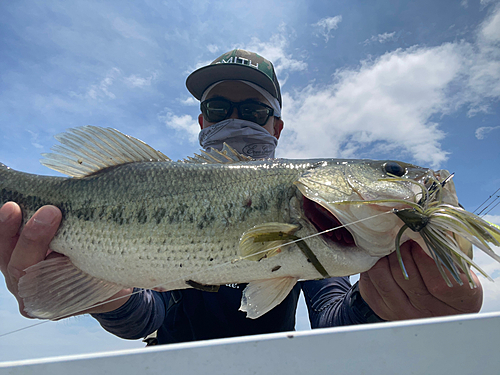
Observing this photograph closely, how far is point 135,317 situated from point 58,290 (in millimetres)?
719

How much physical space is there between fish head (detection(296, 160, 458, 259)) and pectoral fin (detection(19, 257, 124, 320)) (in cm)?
133

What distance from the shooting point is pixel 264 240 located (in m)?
1.44

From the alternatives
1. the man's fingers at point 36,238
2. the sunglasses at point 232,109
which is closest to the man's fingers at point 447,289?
the man's fingers at point 36,238

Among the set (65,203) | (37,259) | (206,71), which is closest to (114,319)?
(37,259)

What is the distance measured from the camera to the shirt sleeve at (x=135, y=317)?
6.97ft

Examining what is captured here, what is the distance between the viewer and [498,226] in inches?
49.9

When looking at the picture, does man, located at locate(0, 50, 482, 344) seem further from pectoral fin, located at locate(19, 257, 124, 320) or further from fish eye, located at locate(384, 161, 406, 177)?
fish eye, located at locate(384, 161, 406, 177)

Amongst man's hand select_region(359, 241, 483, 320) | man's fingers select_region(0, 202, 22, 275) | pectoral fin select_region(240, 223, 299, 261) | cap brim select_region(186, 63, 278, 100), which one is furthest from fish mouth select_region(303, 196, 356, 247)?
cap brim select_region(186, 63, 278, 100)

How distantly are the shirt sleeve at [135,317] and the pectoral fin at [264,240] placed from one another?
106 cm

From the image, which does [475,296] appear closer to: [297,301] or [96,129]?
[297,301]

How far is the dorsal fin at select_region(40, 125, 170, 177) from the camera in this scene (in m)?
1.88

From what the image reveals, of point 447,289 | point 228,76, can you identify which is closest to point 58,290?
point 447,289

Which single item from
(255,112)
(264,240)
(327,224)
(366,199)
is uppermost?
(255,112)

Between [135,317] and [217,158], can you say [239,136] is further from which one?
[135,317]
